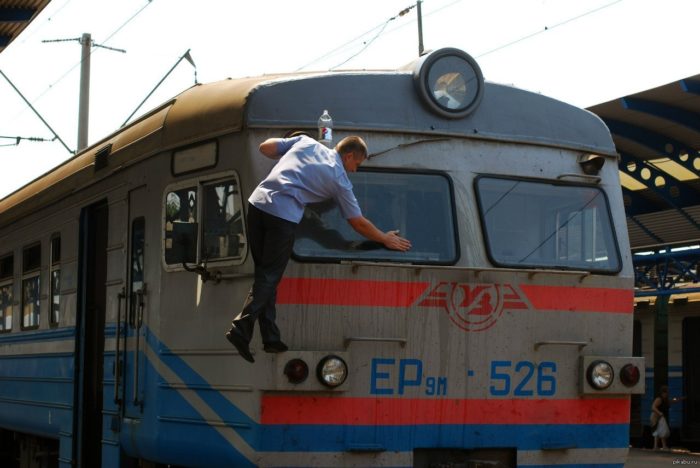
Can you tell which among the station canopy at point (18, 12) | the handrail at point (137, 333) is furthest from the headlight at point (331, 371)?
the station canopy at point (18, 12)

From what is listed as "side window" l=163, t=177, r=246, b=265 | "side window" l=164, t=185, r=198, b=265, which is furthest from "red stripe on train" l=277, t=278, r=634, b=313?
"side window" l=164, t=185, r=198, b=265

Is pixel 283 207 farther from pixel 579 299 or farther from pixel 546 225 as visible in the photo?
pixel 579 299

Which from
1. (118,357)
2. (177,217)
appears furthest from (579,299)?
(118,357)

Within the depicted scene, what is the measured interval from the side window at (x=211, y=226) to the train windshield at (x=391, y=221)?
1.46 feet

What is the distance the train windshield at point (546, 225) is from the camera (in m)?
7.88

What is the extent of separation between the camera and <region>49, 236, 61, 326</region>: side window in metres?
10.7

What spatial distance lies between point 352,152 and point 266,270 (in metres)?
0.86

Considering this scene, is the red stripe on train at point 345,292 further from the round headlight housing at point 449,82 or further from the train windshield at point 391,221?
the round headlight housing at point 449,82

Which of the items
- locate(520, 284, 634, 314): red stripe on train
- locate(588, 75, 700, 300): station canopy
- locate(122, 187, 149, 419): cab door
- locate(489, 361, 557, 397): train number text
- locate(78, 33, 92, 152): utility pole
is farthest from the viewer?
locate(78, 33, 92, 152): utility pole

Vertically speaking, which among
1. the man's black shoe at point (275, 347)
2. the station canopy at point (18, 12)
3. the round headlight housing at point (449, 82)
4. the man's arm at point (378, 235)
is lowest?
the man's black shoe at point (275, 347)

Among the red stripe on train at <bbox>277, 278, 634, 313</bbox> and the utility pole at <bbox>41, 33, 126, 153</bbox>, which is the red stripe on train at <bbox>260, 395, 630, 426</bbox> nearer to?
the red stripe on train at <bbox>277, 278, 634, 313</bbox>

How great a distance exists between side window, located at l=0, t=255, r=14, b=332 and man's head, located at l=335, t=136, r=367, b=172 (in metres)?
6.31

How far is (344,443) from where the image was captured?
7.33m

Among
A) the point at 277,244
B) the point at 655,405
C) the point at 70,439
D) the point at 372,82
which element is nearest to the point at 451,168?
the point at 372,82
